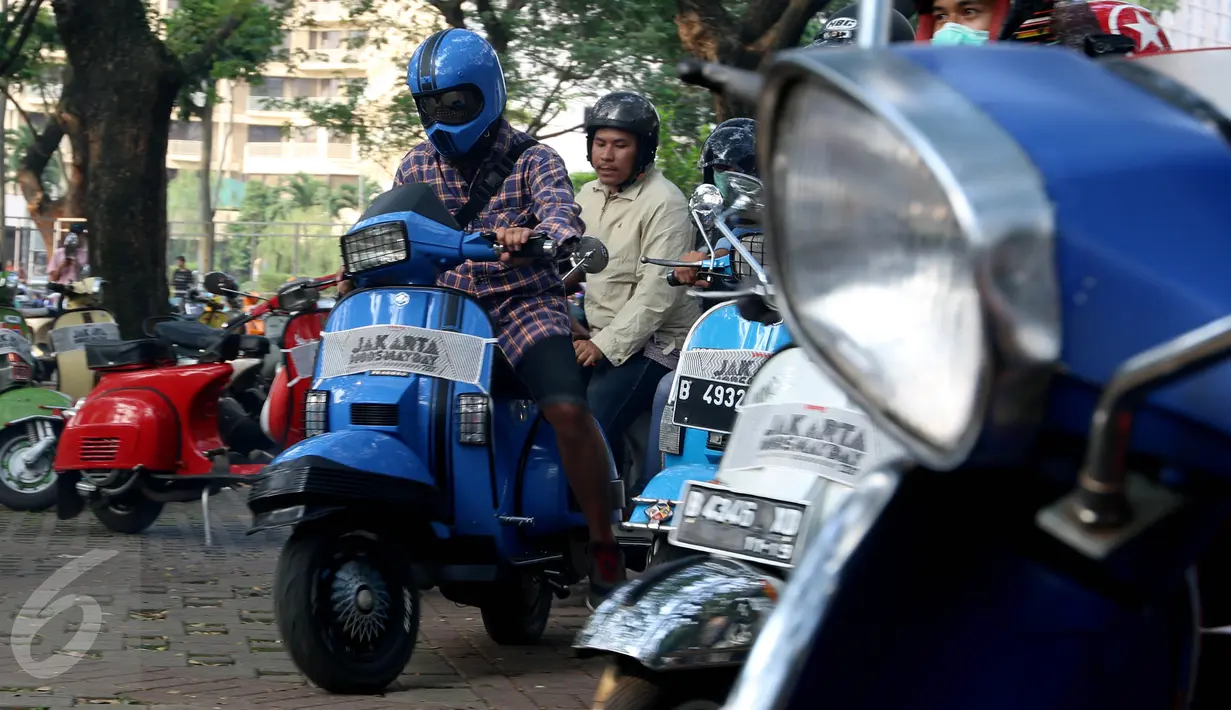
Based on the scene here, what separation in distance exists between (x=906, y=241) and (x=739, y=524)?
1.77 meters

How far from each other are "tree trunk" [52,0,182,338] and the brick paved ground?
22.0 feet

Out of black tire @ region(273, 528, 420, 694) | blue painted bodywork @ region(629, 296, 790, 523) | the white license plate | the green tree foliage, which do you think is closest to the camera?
the white license plate

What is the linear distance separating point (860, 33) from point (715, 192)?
2.80 m

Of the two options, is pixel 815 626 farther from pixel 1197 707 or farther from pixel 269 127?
pixel 269 127

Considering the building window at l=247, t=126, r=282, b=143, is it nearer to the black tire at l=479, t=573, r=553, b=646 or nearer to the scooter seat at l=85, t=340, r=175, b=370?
the scooter seat at l=85, t=340, r=175, b=370

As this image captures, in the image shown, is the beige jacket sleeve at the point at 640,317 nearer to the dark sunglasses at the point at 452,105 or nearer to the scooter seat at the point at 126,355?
the dark sunglasses at the point at 452,105

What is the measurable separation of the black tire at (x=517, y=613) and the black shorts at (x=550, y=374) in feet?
2.15

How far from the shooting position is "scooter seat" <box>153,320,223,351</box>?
8755 mm

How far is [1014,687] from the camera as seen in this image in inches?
57.6

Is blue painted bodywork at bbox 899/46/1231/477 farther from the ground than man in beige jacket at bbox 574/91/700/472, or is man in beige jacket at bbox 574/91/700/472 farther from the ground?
blue painted bodywork at bbox 899/46/1231/477

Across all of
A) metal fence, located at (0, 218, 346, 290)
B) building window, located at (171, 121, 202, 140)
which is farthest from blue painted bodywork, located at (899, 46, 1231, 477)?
building window, located at (171, 121, 202, 140)

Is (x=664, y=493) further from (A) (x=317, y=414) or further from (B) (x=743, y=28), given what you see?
(B) (x=743, y=28)

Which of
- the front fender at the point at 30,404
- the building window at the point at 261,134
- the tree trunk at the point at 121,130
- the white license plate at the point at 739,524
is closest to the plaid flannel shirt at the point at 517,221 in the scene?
the white license plate at the point at 739,524

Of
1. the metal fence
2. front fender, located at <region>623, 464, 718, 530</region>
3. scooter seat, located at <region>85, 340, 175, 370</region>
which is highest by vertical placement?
front fender, located at <region>623, 464, 718, 530</region>
